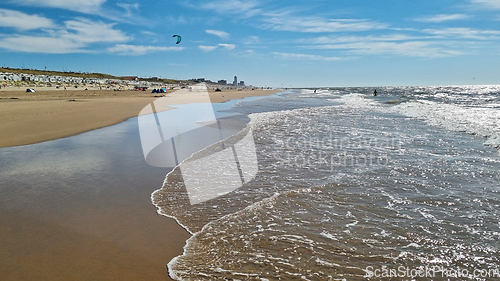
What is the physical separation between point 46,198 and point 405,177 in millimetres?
7783

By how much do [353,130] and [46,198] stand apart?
→ 42.2 ft

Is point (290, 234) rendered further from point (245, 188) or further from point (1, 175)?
point (1, 175)

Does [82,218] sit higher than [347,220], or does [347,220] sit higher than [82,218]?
[82,218]

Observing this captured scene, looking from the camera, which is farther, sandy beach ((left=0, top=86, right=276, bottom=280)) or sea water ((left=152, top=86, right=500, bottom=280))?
sea water ((left=152, top=86, right=500, bottom=280))

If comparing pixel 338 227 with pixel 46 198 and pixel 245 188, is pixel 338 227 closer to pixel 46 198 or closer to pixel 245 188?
pixel 245 188

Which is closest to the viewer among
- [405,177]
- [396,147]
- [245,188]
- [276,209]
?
[276,209]

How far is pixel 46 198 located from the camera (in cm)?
511

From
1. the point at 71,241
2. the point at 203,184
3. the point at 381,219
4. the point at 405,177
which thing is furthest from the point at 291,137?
the point at 71,241

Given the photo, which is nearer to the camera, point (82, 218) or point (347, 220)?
point (82, 218)

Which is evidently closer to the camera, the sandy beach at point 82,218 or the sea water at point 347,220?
the sandy beach at point 82,218

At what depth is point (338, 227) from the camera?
4.30 meters

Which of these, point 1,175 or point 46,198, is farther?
point 1,175

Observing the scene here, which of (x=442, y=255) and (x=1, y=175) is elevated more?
(x=1, y=175)

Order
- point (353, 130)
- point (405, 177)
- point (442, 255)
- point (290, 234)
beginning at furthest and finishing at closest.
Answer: point (353, 130) → point (405, 177) → point (290, 234) → point (442, 255)
